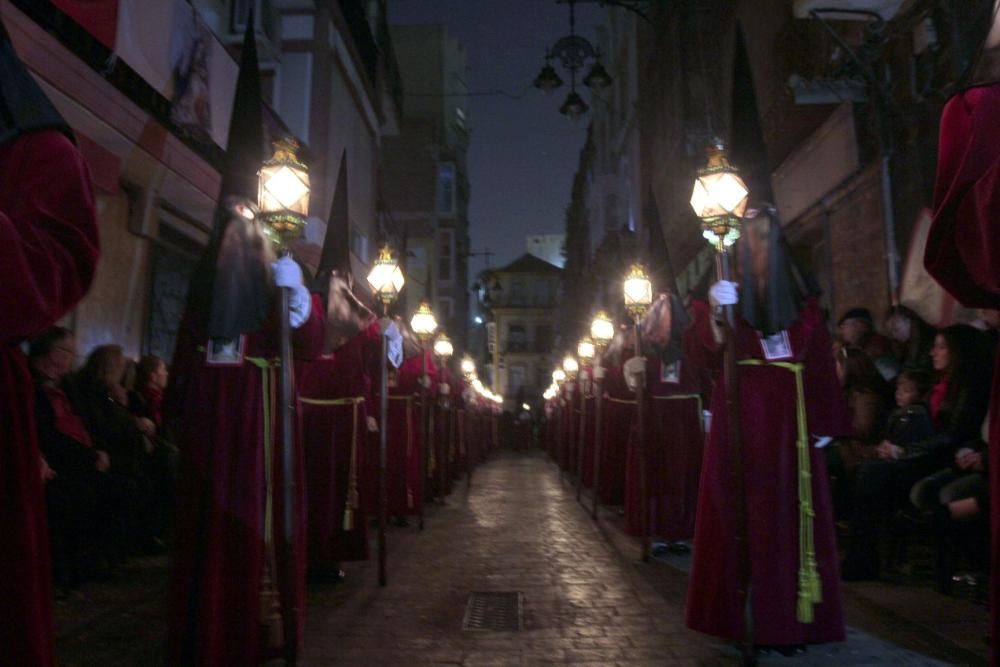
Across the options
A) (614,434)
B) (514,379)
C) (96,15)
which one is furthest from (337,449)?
(514,379)

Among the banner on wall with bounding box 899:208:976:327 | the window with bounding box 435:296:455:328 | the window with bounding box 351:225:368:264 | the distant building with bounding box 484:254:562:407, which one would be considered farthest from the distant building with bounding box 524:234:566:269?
the banner on wall with bounding box 899:208:976:327

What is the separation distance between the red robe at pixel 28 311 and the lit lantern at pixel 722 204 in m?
3.56

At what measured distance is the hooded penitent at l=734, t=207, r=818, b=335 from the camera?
14.7 ft

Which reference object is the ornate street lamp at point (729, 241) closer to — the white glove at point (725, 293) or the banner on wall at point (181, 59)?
the white glove at point (725, 293)

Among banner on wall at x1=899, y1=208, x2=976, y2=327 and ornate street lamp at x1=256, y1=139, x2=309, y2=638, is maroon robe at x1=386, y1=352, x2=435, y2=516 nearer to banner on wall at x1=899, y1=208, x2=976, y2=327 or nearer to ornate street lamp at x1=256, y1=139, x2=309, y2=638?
ornate street lamp at x1=256, y1=139, x2=309, y2=638

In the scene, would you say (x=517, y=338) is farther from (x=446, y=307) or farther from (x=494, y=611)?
(x=494, y=611)

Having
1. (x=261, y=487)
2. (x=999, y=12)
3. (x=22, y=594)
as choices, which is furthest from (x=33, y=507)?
(x=999, y=12)

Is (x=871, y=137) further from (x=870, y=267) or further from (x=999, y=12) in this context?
(x=999, y=12)

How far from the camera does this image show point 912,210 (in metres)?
9.39

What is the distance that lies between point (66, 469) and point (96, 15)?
4568 mm

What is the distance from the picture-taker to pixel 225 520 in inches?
159

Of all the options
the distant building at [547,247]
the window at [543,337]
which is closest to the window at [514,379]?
the window at [543,337]

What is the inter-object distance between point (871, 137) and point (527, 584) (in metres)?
7.93

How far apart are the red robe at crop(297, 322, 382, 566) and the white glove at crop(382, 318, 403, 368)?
0.16 metres
